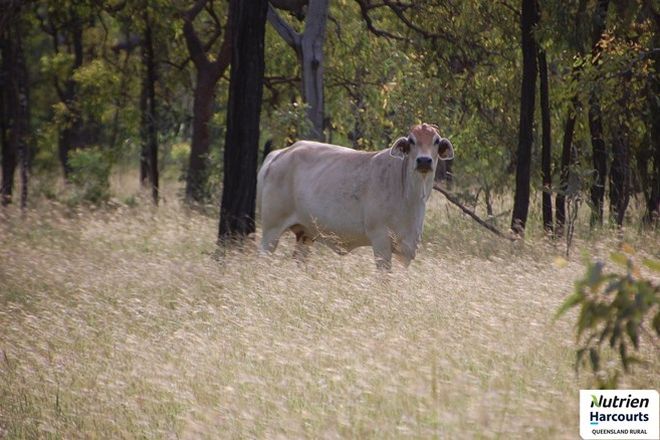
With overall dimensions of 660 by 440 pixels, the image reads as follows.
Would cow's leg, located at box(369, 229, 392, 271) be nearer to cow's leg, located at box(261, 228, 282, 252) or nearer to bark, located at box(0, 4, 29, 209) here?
cow's leg, located at box(261, 228, 282, 252)

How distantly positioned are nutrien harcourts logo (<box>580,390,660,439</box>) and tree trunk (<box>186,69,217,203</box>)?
17.0 m

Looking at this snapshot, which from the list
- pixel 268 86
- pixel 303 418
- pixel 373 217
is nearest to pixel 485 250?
pixel 373 217

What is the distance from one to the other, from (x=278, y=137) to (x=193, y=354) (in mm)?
11535


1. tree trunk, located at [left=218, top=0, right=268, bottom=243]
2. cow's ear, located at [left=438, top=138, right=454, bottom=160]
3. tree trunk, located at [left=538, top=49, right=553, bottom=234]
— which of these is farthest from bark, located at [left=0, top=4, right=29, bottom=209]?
cow's ear, located at [left=438, top=138, right=454, bottom=160]

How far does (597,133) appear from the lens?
1609 cm

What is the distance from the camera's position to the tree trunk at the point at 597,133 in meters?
14.2

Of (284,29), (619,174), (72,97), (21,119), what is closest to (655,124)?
(619,174)

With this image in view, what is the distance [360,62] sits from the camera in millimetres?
22031

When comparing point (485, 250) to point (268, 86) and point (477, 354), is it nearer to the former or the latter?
point (477, 354)

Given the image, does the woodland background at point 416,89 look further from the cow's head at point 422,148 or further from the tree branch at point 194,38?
the cow's head at point 422,148

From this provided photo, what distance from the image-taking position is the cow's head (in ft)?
37.1

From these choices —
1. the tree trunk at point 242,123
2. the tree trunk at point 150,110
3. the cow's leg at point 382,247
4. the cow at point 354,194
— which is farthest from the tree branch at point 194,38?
the cow's leg at point 382,247

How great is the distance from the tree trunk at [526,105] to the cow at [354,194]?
3.01 meters

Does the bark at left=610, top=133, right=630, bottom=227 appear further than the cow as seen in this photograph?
Yes
